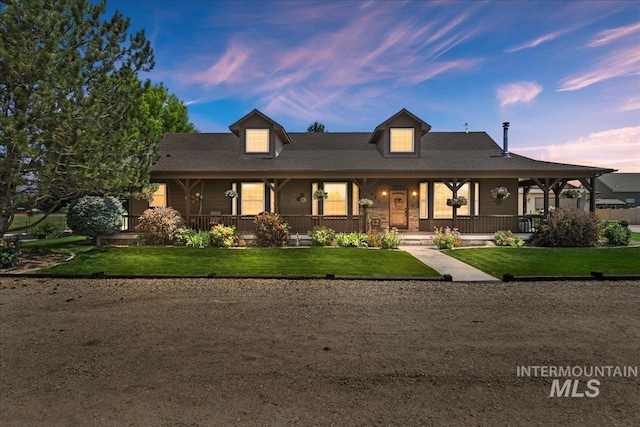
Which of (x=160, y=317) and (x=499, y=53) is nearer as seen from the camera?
(x=160, y=317)

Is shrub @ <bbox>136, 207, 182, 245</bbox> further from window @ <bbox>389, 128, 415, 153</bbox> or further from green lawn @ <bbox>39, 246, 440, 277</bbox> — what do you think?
window @ <bbox>389, 128, 415, 153</bbox>

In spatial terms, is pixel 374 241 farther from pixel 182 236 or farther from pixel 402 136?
pixel 182 236

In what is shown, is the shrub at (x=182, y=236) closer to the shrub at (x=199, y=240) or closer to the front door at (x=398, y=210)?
the shrub at (x=199, y=240)

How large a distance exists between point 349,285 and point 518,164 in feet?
44.7

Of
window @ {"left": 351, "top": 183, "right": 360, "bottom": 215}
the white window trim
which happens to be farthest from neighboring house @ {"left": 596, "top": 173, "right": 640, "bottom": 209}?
the white window trim

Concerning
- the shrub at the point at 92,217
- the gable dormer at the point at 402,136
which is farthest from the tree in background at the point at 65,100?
the gable dormer at the point at 402,136

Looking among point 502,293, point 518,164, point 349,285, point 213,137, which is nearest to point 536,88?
point 518,164

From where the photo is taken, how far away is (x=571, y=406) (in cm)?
308

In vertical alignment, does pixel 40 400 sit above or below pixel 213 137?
below

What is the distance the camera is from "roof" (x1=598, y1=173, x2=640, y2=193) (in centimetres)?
5216

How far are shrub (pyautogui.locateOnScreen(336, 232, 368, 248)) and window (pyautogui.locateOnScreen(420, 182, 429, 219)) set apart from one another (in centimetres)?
479

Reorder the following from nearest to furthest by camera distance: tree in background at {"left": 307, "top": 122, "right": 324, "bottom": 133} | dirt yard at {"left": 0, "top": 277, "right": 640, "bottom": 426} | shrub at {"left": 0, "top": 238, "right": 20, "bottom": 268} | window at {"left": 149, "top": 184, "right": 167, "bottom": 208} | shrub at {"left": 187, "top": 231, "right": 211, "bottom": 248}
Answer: dirt yard at {"left": 0, "top": 277, "right": 640, "bottom": 426} < shrub at {"left": 0, "top": 238, "right": 20, "bottom": 268} < shrub at {"left": 187, "top": 231, "right": 211, "bottom": 248} < window at {"left": 149, "top": 184, "right": 167, "bottom": 208} < tree in background at {"left": 307, "top": 122, "right": 324, "bottom": 133}

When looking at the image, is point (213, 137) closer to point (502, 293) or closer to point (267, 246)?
point (267, 246)

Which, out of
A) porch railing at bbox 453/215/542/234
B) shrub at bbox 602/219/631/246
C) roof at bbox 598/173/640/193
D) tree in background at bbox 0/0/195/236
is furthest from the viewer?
roof at bbox 598/173/640/193
